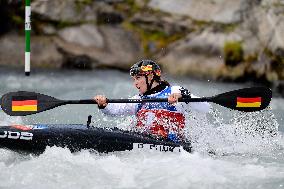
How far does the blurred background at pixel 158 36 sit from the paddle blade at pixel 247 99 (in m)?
5.49

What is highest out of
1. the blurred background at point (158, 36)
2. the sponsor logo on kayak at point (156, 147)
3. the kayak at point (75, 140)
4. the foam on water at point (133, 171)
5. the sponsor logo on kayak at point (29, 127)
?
the blurred background at point (158, 36)

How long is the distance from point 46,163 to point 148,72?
147 cm

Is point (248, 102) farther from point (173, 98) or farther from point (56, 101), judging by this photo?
point (56, 101)

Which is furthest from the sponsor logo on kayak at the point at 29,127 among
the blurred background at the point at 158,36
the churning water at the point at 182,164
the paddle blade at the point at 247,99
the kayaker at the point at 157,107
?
the blurred background at the point at 158,36

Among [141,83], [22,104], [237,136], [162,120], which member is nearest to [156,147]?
[162,120]

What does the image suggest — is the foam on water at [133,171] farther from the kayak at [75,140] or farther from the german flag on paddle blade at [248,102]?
the german flag on paddle blade at [248,102]

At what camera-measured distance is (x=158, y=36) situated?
42.1ft

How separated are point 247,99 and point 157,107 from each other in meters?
0.95

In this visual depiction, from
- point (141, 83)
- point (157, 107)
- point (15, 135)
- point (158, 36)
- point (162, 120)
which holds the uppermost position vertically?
point (158, 36)

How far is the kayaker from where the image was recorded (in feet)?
20.7

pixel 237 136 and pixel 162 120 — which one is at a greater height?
pixel 162 120

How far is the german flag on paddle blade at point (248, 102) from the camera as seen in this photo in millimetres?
6516

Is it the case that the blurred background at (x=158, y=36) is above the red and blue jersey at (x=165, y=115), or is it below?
above

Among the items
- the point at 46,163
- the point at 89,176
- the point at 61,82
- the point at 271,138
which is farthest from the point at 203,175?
the point at 61,82
